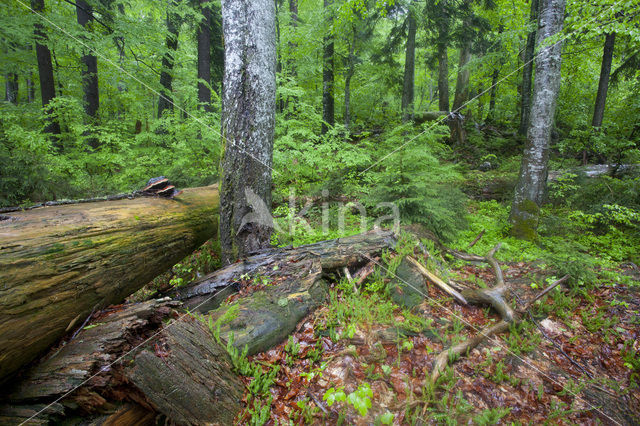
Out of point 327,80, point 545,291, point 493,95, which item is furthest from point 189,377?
point 493,95

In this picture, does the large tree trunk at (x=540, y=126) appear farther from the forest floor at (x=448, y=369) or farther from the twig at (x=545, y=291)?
the forest floor at (x=448, y=369)

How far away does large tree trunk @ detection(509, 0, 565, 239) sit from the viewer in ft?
17.5

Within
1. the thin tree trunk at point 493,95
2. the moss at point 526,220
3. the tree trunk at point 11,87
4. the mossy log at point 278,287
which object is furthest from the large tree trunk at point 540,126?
the tree trunk at point 11,87

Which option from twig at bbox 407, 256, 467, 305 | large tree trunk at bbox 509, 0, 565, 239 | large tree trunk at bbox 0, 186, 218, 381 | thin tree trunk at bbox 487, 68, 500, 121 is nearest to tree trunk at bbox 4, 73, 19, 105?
large tree trunk at bbox 0, 186, 218, 381

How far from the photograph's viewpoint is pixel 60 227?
270 centimetres

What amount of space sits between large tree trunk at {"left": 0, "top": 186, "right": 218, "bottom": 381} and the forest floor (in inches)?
65.9

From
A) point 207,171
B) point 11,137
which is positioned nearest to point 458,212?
point 207,171

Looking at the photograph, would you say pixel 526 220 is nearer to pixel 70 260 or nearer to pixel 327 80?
pixel 70 260

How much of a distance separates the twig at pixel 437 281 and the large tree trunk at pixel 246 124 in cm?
238

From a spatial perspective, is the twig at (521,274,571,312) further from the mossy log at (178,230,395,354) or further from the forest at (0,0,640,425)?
the mossy log at (178,230,395,354)

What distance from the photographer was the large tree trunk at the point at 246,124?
149 inches

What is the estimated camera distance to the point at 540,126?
5.70 metres

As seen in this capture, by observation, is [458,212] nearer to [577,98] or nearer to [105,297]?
[105,297]

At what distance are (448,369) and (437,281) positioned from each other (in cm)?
159
